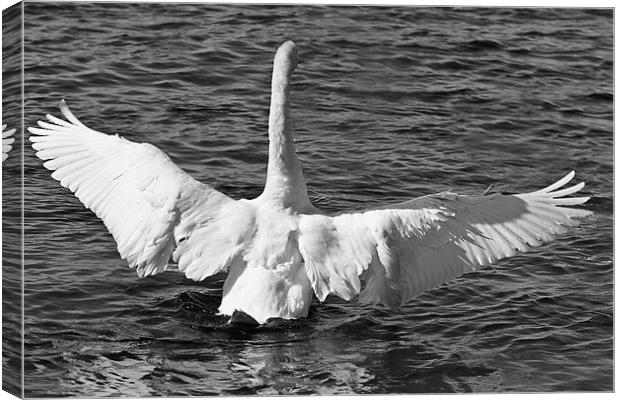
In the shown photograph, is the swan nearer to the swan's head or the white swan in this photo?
the swan's head

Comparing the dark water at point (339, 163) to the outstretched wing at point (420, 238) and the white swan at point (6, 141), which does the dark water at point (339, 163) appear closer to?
the white swan at point (6, 141)

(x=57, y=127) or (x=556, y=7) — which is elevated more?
(x=556, y=7)

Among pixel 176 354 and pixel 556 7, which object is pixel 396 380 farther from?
pixel 556 7

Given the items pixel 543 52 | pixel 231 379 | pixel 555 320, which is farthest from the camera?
pixel 543 52

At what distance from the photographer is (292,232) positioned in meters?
8.65

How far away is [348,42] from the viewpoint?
34.8 feet

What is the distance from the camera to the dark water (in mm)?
8438

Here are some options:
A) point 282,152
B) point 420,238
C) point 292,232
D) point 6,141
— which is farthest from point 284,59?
point 6,141

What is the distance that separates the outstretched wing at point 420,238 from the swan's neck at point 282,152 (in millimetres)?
167

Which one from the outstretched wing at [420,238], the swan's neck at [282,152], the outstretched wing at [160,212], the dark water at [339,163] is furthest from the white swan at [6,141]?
the outstretched wing at [420,238]

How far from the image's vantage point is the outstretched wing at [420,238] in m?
8.47

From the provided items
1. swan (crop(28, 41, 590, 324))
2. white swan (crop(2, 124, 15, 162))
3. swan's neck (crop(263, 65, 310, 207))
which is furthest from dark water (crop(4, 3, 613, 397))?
swan's neck (crop(263, 65, 310, 207))

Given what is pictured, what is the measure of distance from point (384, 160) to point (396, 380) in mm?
2479

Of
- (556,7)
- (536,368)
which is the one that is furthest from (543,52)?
(536,368)
